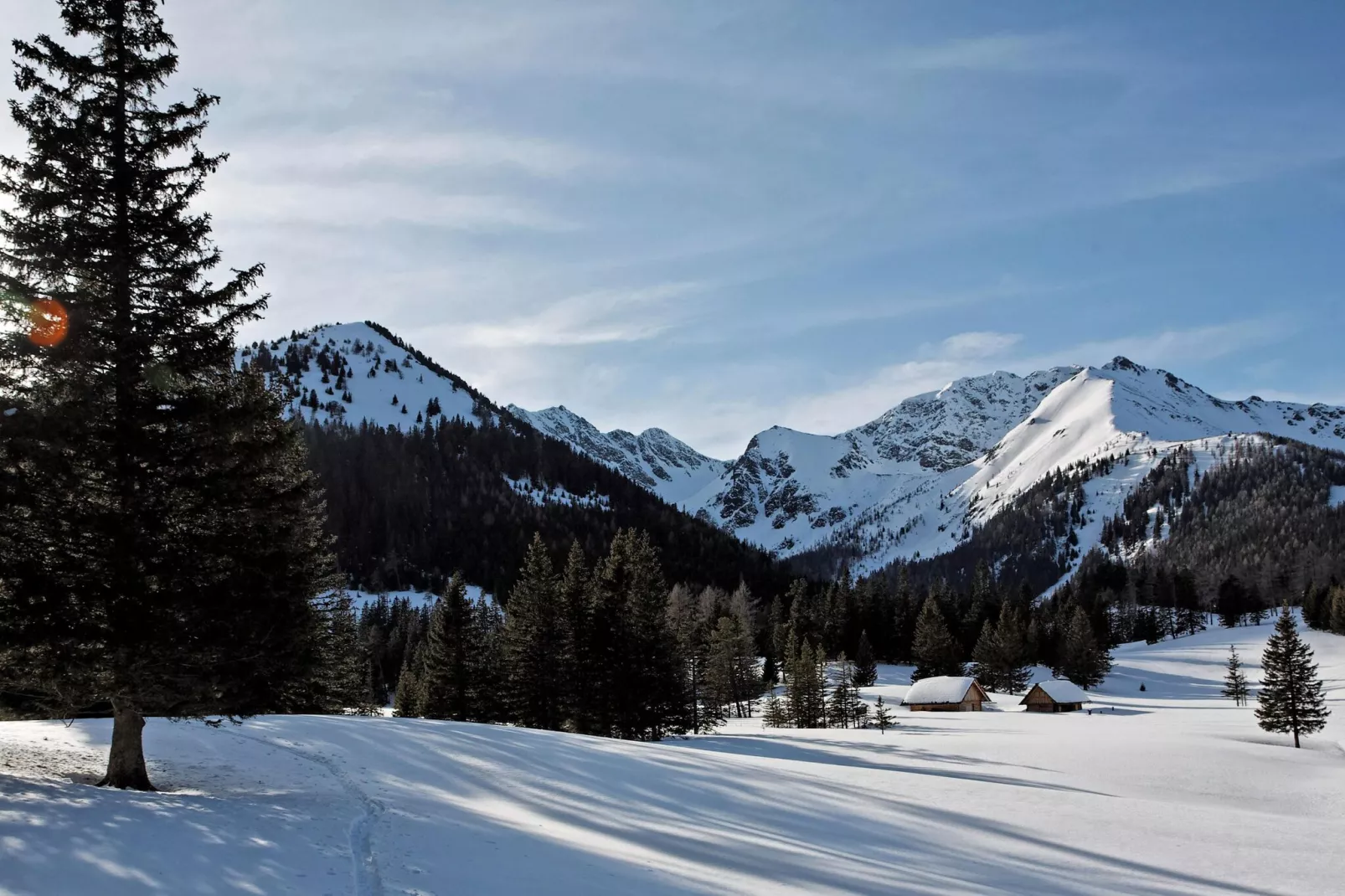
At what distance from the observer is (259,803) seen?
1438 cm

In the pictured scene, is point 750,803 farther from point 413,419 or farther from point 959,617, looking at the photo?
point 413,419

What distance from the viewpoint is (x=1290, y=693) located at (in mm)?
54969

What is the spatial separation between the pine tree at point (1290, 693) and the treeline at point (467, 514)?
8766 centimetres

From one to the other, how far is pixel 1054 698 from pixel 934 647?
1841 centimetres

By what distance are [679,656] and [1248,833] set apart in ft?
103

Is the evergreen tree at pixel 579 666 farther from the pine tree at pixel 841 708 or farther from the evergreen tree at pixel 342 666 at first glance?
the pine tree at pixel 841 708

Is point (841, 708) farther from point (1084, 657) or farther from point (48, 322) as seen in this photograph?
point (48, 322)

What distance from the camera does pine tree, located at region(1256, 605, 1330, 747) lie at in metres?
54.7

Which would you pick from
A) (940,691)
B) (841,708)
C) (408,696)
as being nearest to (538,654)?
(408,696)

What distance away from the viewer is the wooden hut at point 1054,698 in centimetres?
7725

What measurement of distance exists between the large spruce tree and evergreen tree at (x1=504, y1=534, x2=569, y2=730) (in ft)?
95.8

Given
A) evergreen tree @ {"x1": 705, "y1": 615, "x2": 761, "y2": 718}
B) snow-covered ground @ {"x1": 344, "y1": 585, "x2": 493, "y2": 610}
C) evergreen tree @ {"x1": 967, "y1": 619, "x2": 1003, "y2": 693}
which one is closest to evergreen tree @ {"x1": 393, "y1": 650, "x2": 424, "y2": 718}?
evergreen tree @ {"x1": 705, "y1": 615, "x2": 761, "y2": 718}

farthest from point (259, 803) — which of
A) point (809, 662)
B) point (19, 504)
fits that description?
point (809, 662)

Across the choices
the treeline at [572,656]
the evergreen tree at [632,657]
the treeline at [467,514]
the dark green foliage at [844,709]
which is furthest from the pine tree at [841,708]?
the treeline at [467,514]
